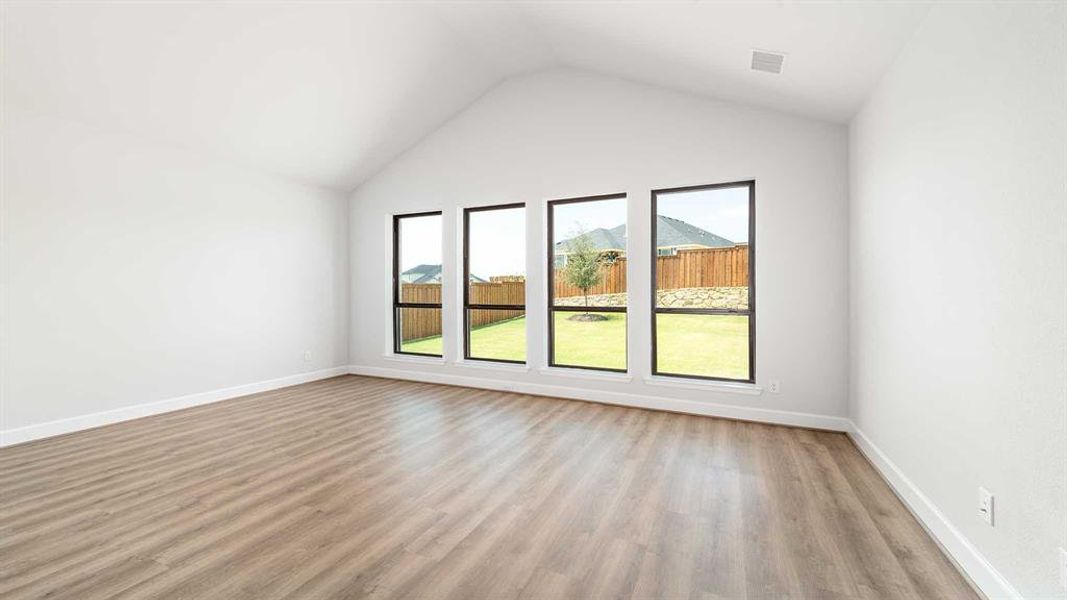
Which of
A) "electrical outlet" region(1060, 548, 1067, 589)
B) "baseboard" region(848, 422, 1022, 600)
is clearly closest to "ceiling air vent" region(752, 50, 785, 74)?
"baseboard" region(848, 422, 1022, 600)

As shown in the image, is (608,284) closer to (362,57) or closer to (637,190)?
(637,190)

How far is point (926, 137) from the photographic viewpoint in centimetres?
227

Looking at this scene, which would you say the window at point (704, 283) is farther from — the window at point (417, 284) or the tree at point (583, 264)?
the window at point (417, 284)

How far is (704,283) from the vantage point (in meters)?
4.37

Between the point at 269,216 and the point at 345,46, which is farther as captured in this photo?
the point at 269,216

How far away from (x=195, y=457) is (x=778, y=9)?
4.91 meters

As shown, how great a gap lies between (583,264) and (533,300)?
728 mm

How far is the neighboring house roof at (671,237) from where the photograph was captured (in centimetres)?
439

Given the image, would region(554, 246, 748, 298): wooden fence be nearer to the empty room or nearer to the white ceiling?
the empty room

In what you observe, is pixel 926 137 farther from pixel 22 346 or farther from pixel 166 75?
pixel 22 346

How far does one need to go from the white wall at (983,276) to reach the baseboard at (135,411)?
6.23 meters

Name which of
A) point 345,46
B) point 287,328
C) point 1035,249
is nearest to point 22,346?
point 287,328

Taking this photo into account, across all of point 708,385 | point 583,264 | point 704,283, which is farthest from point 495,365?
point 704,283

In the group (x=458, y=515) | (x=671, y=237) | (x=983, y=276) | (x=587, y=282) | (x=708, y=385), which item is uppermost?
(x=671, y=237)
